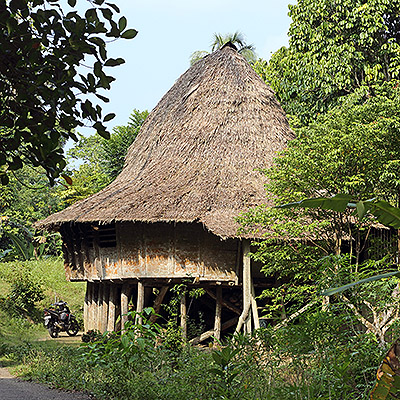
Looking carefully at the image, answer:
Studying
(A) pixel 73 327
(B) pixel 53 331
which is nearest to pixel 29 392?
(B) pixel 53 331

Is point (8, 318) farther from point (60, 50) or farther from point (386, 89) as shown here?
point (60, 50)

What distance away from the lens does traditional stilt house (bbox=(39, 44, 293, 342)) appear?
1347 cm

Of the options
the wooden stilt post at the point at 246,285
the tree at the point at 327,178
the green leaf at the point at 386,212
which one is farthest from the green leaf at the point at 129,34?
the wooden stilt post at the point at 246,285

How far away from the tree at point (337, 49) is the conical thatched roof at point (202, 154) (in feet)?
4.59

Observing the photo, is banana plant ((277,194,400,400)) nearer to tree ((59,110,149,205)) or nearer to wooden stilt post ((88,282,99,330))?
wooden stilt post ((88,282,99,330))

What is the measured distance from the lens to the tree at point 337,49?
16.8m

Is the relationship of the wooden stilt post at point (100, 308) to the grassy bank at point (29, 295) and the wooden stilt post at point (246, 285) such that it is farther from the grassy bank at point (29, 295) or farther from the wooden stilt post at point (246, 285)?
the wooden stilt post at point (246, 285)

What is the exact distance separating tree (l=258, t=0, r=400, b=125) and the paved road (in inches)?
415

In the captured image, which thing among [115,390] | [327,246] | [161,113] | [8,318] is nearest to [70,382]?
[115,390]

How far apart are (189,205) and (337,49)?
7.03 metres

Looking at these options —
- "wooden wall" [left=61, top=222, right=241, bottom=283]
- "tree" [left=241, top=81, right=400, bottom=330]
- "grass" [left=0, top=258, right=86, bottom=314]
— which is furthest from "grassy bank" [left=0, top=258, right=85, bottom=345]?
"tree" [left=241, top=81, right=400, bottom=330]

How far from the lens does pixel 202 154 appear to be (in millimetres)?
15312

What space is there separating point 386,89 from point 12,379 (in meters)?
11.5

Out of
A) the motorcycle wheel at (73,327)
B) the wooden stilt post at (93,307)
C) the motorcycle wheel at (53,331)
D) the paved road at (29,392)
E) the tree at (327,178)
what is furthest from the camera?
the motorcycle wheel at (73,327)
